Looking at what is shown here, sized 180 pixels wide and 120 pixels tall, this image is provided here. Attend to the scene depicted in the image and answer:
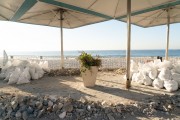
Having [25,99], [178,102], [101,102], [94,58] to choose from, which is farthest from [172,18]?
[25,99]

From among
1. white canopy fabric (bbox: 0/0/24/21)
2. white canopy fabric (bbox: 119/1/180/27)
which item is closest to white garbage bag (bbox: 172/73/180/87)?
white canopy fabric (bbox: 119/1/180/27)

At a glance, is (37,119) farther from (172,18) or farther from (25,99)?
(172,18)

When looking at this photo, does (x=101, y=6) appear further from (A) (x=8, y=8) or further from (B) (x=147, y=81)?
(A) (x=8, y=8)

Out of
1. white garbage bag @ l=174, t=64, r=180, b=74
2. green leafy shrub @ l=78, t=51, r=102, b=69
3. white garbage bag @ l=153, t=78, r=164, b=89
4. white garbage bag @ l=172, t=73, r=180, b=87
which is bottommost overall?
white garbage bag @ l=153, t=78, r=164, b=89

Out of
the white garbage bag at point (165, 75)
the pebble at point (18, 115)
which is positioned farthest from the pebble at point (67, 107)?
the white garbage bag at point (165, 75)

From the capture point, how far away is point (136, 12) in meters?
7.59

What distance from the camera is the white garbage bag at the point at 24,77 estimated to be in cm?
676

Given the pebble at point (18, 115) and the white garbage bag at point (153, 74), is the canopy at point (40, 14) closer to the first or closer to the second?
the pebble at point (18, 115)

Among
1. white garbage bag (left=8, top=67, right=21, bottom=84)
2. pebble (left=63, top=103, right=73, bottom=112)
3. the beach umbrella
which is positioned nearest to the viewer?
pebble (left=63, top=103, right=73, bottom=112)

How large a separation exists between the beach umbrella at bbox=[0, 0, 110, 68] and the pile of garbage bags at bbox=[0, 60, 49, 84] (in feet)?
5.46

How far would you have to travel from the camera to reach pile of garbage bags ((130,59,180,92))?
18.0 ft

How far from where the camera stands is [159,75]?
5.86 m

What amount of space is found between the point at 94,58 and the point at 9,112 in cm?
305

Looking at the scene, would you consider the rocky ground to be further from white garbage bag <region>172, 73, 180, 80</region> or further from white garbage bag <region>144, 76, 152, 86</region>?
white garbage bag <region>144, 76, 152, 86</region>
